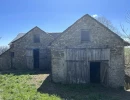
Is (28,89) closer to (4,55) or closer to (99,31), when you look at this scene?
(99,31)

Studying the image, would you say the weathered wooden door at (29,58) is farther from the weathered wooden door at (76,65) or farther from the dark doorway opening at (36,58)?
the weathered wooden door at (76,65)

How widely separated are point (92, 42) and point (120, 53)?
2.70 m

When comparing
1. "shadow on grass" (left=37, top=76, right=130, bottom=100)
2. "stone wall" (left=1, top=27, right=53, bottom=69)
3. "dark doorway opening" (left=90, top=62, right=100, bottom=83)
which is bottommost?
"shadow on grass" (left=37, top=76, right=130, bottom=100)

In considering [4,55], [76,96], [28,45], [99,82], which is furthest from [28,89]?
[4,55]

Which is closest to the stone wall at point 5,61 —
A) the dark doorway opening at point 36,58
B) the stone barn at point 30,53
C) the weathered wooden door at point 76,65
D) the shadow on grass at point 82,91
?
the stone barn at point 30,53

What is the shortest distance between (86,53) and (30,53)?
12.6 m

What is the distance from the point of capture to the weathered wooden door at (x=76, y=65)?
1804 centimetres

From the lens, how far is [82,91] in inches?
634

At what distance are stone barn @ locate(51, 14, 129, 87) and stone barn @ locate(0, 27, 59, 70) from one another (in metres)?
10.0

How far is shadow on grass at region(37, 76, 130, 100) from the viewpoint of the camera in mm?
14312

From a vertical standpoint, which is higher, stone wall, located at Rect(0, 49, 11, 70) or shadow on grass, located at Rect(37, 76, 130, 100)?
stone wall, located at Rect(0, 49, 11, 70)

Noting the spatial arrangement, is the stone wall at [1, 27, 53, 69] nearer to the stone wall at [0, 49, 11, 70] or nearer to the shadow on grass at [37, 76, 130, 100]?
the stone wall at [0, 49, 11, 70]

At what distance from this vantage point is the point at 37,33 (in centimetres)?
2781

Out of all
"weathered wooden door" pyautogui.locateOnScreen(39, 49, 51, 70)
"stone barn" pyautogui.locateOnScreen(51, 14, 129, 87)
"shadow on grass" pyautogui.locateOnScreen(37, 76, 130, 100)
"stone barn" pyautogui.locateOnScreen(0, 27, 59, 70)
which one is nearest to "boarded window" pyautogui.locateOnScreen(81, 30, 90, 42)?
"stone barn" pyautogui.locateOnScreen(51, 14, 129, 87)
